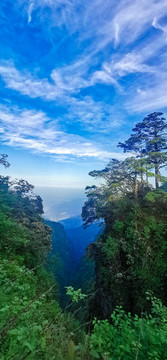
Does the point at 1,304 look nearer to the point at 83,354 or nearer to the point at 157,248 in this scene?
the point at 83,354

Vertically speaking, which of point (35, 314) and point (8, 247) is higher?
point (35, 314)

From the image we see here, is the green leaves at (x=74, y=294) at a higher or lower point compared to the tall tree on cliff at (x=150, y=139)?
lower

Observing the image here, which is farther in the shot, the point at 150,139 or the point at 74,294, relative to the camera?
the point at 150,139

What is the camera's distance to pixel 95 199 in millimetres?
18781

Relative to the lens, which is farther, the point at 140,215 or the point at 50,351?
the point at 140,215

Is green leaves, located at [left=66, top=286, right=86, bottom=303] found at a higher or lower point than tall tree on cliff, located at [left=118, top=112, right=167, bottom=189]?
lower

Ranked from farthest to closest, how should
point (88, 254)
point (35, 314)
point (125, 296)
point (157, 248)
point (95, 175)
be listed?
point (95, 175) → point (88, 254) → point (157, 248) → point (125, 296) → point (35, 314)

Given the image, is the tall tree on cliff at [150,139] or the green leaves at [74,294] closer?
the green leaves at [74,294]

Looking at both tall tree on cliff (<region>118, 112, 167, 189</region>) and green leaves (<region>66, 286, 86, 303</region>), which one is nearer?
green leaves (<region>66, 286, 86, 303</region>)

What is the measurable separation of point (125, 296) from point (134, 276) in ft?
4.37

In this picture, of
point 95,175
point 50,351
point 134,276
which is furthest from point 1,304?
point 95,175

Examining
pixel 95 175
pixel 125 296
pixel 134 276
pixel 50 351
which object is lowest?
pixel 125 296

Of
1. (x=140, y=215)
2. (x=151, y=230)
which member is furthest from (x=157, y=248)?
(x=140, y=215)

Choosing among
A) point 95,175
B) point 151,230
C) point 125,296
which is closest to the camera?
point 125,296
